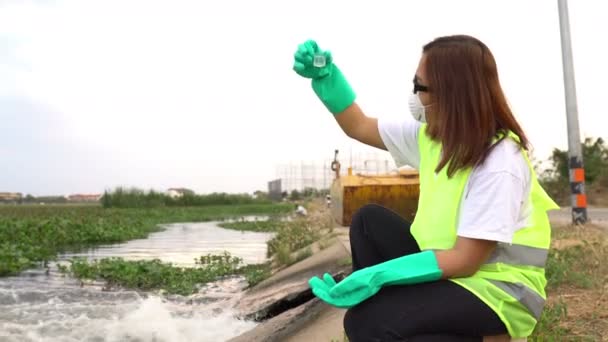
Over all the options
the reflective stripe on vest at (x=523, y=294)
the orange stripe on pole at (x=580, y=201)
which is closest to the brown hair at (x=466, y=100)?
the reflective stripe on vest at (x=523, y=294)

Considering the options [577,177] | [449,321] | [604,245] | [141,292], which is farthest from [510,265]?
[577,177]

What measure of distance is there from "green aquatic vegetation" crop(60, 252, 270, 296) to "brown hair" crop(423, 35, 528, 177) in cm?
548

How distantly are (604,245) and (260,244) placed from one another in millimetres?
8724

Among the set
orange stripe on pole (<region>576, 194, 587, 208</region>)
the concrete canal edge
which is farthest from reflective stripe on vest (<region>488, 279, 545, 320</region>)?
orange stripe on pole (<region>576, 194, 587, 208</region>)

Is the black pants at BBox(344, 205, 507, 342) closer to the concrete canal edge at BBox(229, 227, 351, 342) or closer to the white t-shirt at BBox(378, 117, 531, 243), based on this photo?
the white t-shirt at BBox(378, 117, 531, 243)

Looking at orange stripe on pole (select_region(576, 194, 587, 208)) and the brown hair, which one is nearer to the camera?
the brown hair

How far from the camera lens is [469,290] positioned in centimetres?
168

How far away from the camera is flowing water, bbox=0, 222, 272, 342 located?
15.6 ft

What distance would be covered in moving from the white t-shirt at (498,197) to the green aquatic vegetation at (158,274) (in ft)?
18.2

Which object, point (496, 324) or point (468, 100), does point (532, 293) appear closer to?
point (496, 324)

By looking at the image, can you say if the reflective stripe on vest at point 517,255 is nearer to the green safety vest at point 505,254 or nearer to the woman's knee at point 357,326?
the green safety vest at point 505,254

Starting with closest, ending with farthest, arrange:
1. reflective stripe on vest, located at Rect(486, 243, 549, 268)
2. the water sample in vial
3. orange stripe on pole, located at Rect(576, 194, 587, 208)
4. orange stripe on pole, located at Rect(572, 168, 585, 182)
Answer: reflective stripe on vest, located at Rect(486, 243, 549, 268) < the water sample in vial < orange stripe on pole, located at Rect(576, 194, 587, 208) < orange stripe on pole, located at Rect(572, 168, 585, 182)

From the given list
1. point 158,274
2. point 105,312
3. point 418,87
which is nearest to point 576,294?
point 418,87

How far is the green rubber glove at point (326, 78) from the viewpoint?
7.07ft
